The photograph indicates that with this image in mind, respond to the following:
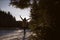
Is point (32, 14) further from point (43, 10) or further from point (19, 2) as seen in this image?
point (19, 2)

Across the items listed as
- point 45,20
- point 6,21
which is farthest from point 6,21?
point 45,20

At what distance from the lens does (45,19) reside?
3.41 metres

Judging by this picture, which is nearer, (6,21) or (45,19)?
(45,19)

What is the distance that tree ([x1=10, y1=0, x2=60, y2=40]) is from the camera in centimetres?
321

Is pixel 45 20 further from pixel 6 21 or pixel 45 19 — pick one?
pixel 6 21

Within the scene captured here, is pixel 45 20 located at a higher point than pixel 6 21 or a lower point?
higher

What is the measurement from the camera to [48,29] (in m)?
3.44

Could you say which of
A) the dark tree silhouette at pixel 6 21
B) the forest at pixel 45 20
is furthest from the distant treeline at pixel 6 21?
the forest at pixel 45 20

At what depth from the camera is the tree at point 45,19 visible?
321cm

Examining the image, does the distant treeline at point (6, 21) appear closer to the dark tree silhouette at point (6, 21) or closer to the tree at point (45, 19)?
the dark tree silhouette at point (6, 21)

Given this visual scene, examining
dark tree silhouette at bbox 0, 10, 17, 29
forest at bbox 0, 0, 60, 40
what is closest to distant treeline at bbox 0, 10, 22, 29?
dark tree silhouette at bbox 0, 10, 17, 29

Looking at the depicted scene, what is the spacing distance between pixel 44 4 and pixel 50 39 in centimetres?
71

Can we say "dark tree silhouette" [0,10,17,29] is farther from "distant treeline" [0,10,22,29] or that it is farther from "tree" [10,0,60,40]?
"tree" [10,0,60,40]

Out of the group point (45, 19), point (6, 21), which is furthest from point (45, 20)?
point (6, 21)
